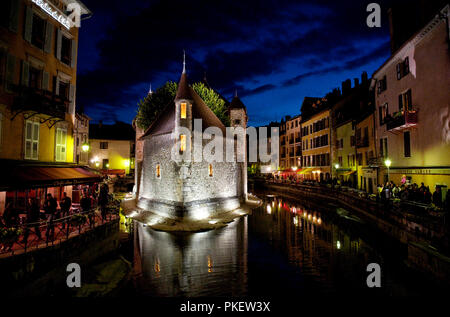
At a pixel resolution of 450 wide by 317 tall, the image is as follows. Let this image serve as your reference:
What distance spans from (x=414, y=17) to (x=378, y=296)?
21.5m

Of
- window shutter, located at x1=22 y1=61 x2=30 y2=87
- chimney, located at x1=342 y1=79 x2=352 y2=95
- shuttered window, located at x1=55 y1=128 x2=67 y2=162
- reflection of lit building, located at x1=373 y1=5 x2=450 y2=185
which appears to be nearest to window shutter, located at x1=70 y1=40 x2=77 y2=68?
window shutter, located at x1=22 y1=61 x2=30 y2=87

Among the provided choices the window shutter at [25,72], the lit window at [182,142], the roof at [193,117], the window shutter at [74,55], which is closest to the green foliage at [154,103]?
the roof at [193,117]

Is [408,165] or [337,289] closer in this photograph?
[337,289]

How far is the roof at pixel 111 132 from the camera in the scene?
50.2m

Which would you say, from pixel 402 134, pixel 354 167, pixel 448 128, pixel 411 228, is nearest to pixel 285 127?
pixel 354 167

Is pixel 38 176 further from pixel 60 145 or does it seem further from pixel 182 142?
pixel 182 142

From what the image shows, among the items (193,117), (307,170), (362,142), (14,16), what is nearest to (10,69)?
(14,16)

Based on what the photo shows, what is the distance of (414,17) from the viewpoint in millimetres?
18969

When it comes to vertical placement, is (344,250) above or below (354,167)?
below

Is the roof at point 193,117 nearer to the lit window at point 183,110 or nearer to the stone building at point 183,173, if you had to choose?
the stone building at point 183,173

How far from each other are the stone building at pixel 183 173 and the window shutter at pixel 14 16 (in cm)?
1076

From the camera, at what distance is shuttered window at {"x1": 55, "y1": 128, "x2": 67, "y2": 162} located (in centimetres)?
1341

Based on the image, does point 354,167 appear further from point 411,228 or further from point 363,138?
point 411,228
